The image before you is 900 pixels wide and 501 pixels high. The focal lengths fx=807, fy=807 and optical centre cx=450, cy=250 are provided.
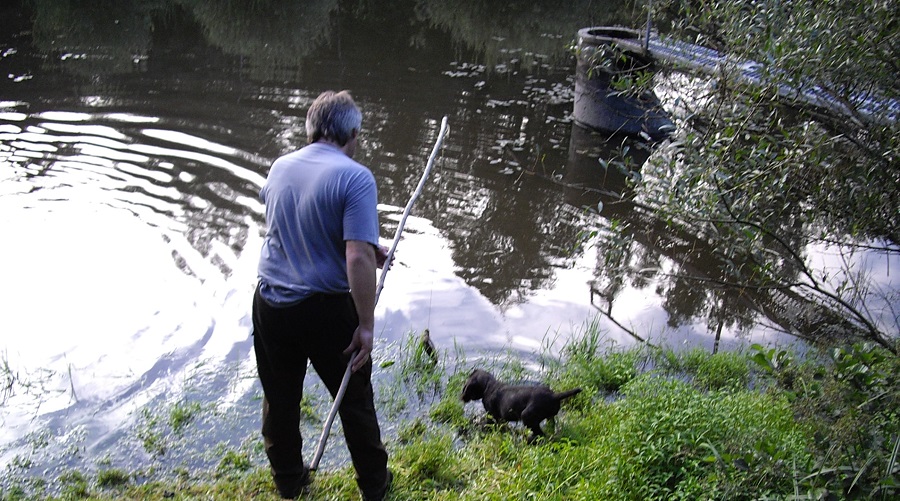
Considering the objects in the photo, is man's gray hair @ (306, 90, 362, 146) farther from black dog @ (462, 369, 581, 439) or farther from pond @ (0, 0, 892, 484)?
pond @ (0, 0, 892, 484)

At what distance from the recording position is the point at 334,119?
13.3ft

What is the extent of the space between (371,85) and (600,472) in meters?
10.3

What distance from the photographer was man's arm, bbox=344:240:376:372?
12.7ft

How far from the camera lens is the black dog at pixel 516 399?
4.99 meters

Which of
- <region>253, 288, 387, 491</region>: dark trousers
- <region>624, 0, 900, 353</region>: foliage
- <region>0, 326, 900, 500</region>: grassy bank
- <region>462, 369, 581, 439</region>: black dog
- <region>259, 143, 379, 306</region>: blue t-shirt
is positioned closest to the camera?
<region>0, 326, 900, 500</region>: grassy bank

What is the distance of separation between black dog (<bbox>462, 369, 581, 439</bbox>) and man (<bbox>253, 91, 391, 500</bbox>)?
109 cm

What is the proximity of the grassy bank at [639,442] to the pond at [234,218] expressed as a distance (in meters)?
0.42

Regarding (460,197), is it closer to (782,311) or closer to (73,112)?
(782,311)

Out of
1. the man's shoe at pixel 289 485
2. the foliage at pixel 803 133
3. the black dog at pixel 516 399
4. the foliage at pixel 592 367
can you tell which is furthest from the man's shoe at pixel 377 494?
the foliage at pixel 803 133

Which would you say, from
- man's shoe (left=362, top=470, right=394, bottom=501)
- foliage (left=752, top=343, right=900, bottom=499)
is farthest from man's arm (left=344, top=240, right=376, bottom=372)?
foliage (left=752, top=343, right=900, bottom=499)

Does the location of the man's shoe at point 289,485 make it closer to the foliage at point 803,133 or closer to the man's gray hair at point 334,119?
the man's gray hair at point 334,119

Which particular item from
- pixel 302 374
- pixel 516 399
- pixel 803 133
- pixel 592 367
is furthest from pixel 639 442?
pixel 803 133

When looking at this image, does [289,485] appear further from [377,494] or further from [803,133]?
[803,133]

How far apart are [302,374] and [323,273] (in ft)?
2.25
